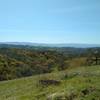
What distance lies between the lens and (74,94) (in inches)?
503

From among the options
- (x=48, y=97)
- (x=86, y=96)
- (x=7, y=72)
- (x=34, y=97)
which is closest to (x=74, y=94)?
(x=86, y=96)

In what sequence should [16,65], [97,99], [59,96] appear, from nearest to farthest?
[97,99] < [59,96] < [16,65]

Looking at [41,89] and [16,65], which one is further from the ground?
[41,89]

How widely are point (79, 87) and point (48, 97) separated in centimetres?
208

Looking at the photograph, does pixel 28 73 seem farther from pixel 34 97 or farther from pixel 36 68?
pixel 34 97

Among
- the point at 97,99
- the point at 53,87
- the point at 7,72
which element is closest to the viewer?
the point at 97,99

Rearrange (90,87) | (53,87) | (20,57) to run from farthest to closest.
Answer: (20,57) < (53,87) < (90,87)

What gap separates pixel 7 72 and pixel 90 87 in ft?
259

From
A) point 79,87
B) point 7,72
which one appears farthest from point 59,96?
point 7,72

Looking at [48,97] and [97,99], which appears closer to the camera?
[97,99]

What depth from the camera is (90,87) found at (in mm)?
13664

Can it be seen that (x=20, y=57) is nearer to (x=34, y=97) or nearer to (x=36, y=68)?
(x=36, y=68)

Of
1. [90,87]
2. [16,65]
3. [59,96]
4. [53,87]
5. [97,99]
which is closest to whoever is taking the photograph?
[97,99]

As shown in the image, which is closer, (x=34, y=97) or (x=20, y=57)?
(x=34, y=97)
